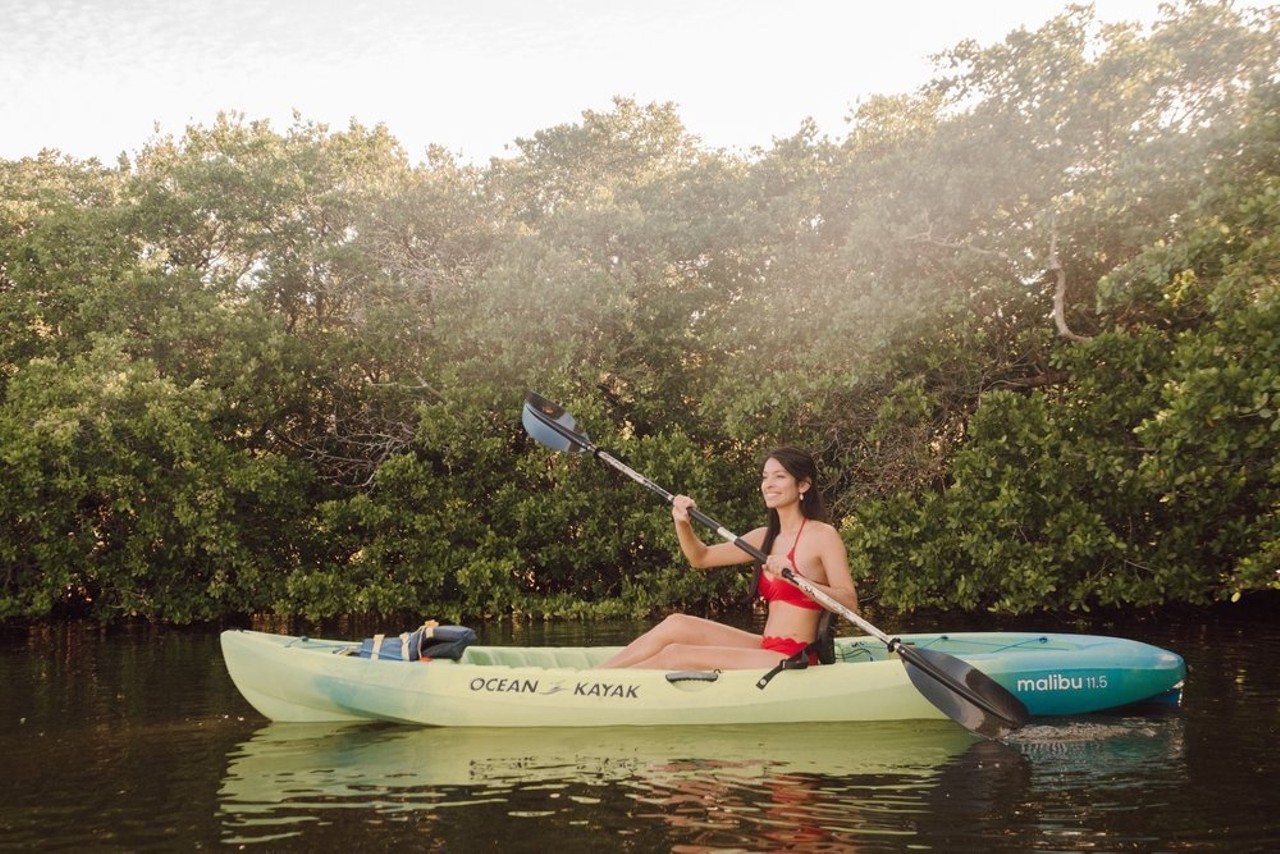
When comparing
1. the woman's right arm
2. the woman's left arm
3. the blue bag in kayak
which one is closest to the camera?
the woman's left arm

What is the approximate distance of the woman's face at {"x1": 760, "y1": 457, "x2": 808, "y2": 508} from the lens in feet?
19.9

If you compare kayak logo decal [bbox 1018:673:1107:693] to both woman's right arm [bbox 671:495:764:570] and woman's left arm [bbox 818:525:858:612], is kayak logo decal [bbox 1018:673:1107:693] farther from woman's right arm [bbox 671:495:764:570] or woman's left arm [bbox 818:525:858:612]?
woman's right arm [bbox 671:495:764:570]

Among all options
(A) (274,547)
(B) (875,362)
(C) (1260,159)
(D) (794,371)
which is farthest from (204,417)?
(C) (1260,159)

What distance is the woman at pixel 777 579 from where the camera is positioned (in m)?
6.07

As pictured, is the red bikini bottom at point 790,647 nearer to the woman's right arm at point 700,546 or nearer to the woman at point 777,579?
the woman at point 777,579

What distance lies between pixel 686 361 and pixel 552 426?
609cm

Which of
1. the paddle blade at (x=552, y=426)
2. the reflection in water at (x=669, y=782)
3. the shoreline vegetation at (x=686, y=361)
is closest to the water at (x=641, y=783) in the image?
the reflection in water at (x=669, y=782)

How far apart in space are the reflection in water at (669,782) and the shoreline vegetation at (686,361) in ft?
13.7

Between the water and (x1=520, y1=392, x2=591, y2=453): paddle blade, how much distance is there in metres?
2.57

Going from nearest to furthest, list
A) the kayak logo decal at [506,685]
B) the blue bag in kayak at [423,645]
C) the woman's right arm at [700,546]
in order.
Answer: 1. the kayak logo decal at [506,685]
2. the woman's right arm at [700,546]
3. the blue bag in kayak at [423,645]

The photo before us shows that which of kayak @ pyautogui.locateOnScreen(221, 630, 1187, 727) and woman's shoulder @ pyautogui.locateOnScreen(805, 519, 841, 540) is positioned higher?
woman's shoulder @ pyautogui.locateOnScreen(805, 519, 841, 540)

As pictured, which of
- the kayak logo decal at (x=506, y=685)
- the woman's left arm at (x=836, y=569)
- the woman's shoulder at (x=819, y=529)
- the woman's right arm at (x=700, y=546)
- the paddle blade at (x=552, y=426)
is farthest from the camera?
the paddle blade at (x=552, y=426)

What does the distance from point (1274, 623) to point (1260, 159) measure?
4534 mm

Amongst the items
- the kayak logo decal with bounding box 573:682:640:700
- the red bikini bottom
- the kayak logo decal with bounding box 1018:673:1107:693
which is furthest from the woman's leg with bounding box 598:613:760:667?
the kayak logo decal with bounding box 1018:673:1107:693
